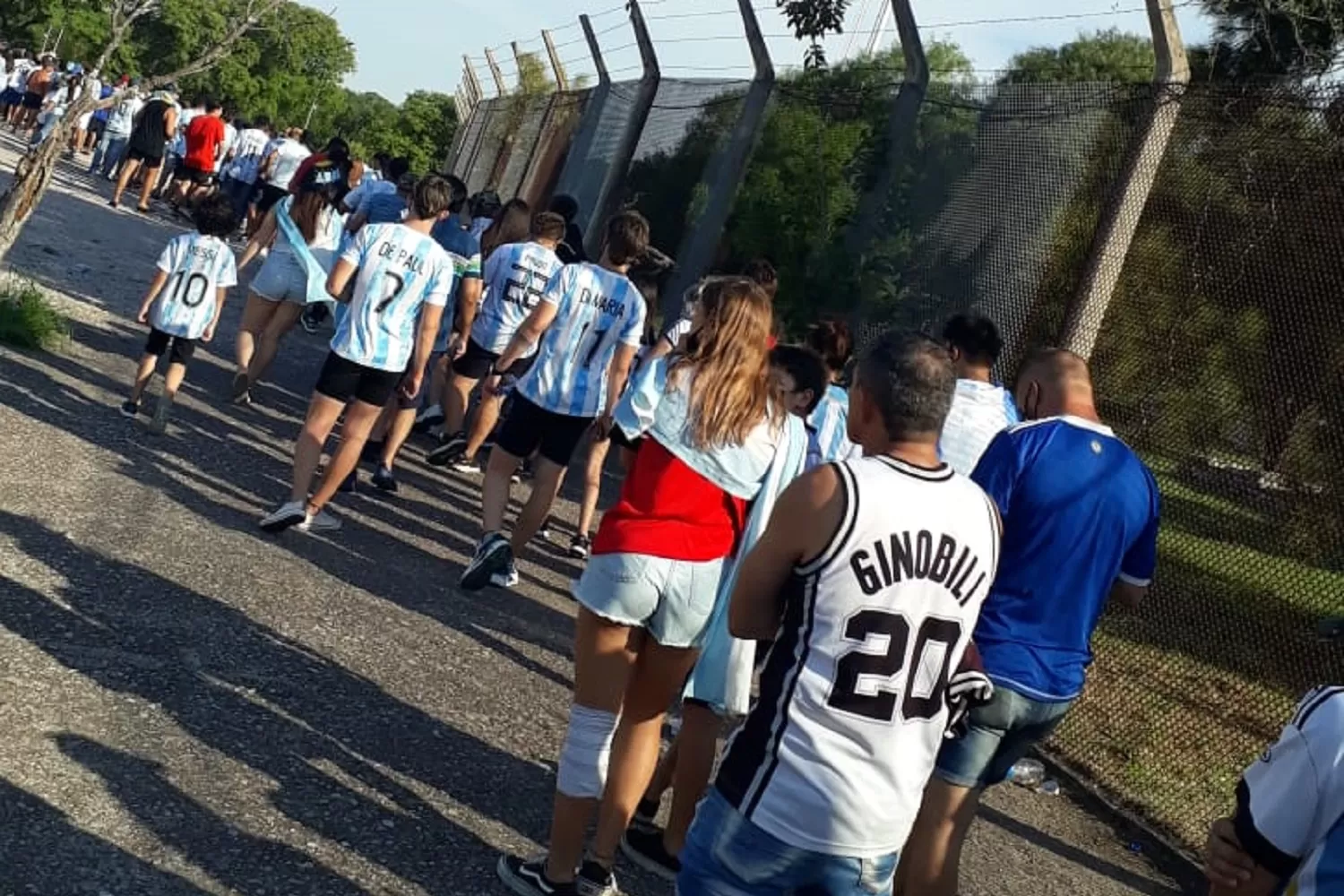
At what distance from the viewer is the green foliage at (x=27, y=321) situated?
1018 centimetres

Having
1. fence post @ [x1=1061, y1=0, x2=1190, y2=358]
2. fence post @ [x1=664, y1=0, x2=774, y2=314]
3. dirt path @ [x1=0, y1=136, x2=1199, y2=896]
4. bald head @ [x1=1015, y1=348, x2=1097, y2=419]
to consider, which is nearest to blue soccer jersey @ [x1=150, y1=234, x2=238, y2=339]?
dirt path @ [x1=0, y1=136, x2=1199, y2=896]

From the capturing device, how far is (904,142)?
396 inches

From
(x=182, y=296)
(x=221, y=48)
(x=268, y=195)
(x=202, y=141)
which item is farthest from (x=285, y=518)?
(x=202, y=141)

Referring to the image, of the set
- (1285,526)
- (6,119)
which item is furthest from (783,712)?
(6,119)

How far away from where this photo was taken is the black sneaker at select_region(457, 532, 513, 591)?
24.5ft

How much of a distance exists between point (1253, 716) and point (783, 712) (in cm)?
448

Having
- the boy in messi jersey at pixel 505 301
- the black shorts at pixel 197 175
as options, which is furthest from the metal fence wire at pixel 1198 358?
the black shorts at pixel 197 175

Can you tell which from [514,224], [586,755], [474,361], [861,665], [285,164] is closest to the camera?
[861,665]

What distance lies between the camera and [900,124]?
1011 centimetres

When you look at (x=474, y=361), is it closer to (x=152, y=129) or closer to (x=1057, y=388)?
(x=1057, y=388)

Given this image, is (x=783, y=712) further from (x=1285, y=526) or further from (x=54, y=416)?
(x=54, y=416)

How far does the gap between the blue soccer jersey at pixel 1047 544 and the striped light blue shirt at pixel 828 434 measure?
130 cm

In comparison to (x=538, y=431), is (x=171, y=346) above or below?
below

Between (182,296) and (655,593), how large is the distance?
565 cm
